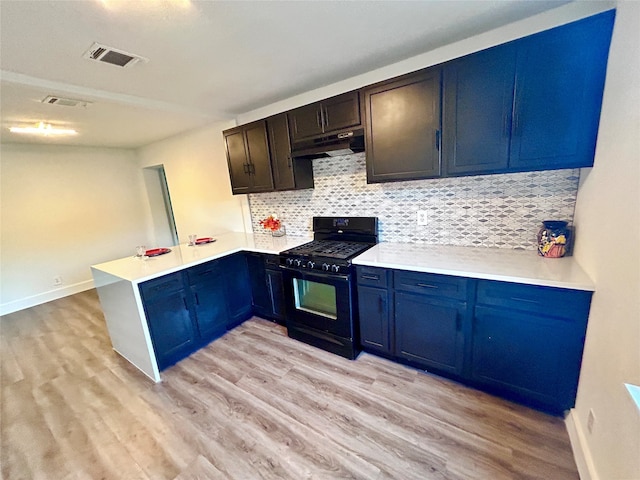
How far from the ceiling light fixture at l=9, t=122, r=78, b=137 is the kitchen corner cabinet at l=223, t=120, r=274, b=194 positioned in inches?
84.9

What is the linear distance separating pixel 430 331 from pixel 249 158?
257 cm

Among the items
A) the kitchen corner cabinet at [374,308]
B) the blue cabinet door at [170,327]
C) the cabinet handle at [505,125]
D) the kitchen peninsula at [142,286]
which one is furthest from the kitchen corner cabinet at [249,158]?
the cabinet handle at [505,125]

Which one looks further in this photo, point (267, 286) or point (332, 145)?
point (267, 286)

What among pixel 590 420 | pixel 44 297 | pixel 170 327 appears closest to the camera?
pixel 590 420

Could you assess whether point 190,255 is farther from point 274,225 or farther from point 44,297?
point 44,297

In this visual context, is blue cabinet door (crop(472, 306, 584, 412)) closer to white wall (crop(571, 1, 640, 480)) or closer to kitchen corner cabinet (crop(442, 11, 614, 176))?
white wall (crop(571, 1, 640, 480))

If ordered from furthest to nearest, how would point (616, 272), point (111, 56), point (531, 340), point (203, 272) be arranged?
point (203, 272) → point (111, 56) → point (531, 340) → point (616, 272)

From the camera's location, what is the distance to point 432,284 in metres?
1.85

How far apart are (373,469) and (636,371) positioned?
125 centimetres

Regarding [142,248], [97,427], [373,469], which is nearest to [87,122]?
[142,248]

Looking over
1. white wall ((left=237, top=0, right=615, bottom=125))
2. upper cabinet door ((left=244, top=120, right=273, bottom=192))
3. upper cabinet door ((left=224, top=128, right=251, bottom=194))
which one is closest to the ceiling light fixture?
upper cabinet door ((left=224, top=128, right=251, bottom=194))

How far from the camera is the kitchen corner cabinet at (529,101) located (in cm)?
A: 142

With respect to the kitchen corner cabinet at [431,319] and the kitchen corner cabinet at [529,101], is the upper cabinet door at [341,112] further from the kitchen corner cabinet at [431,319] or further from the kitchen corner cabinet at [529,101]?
the kitchen corner cabinet at [431,319]

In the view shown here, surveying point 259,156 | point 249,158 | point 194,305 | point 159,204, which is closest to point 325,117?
point 259,156
